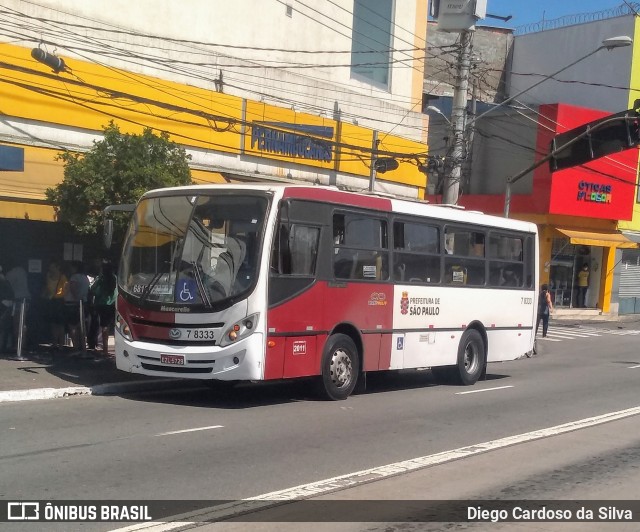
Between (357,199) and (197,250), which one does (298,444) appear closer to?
(197,250)

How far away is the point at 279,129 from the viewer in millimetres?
22594

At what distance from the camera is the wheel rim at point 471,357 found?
16.7m

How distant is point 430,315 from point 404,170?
1299 centimetres

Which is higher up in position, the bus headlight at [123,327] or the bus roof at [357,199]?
the bus roof at [357,199]

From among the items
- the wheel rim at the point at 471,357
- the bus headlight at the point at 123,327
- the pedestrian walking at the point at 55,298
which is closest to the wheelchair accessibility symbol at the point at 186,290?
the bus headlight at the point at 123,327

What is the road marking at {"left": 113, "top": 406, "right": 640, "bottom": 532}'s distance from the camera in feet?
21.6

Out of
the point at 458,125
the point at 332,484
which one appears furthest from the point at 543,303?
the point at 332,484

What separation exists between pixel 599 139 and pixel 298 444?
1805 centimetres

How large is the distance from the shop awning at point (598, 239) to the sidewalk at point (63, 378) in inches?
997

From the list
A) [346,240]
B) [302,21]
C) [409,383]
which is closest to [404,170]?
[302,21]

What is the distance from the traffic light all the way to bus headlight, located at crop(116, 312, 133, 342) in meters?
14.7

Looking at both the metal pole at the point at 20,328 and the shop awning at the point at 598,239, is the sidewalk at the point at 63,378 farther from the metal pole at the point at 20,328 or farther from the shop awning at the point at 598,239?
the shop awning at the point at 598,239

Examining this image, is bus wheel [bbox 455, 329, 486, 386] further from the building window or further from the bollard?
the building window

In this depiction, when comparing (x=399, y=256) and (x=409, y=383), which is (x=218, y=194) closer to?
(x=399, y=256)
